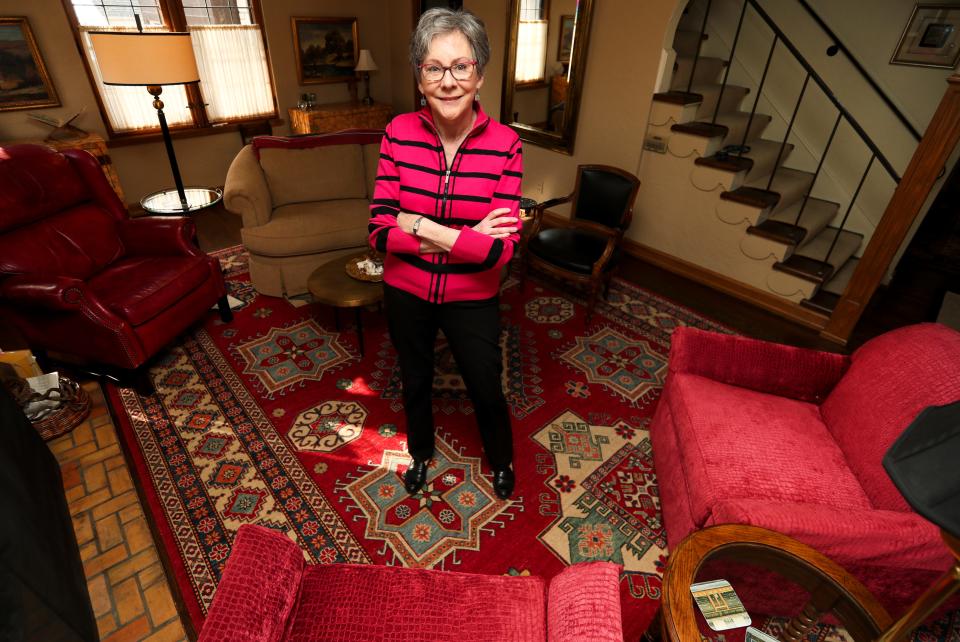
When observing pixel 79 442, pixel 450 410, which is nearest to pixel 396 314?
pixel 450 410

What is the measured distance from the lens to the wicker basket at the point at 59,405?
2344mm

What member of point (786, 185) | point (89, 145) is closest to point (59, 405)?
point (89, 145)

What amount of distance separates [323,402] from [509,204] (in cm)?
163

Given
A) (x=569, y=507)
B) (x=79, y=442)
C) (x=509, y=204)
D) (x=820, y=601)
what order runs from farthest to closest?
1. (x=79, y=442)
2. (x=569, y=507)
3. (x=509, y=204)
4. (x=820, y=601)

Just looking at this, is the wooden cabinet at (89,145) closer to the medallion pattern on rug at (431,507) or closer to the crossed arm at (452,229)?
the medallion pattern on rug at (431,507)

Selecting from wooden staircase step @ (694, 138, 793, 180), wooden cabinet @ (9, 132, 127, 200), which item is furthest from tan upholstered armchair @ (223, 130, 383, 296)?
wooden staircase step @ (694, 138, 793, 180)

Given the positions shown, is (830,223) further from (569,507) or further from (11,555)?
(11,555)

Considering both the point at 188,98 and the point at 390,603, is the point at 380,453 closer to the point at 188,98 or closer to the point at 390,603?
the point at 390,603

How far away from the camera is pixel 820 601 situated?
1.28 meters

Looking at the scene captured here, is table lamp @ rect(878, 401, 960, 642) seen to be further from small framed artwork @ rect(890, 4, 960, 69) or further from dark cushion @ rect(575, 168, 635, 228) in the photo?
small framed artwork @ rect(890, 4, 960, 69)

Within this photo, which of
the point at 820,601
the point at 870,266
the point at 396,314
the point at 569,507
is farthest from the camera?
the point at 870,266

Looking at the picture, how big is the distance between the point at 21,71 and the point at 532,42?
4338 mm

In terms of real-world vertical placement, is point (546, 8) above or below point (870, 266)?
above

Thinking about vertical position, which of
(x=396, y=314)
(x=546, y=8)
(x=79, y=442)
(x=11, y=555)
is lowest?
(x=79, y=442)
